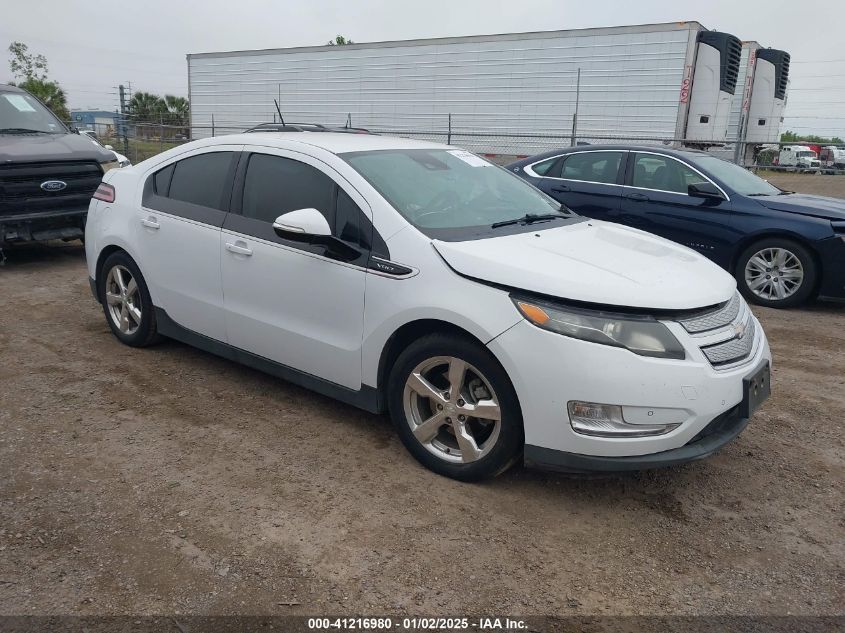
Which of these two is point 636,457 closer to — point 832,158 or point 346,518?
point 346,518

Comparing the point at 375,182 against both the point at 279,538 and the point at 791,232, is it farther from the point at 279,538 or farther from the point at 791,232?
the point at 791,232

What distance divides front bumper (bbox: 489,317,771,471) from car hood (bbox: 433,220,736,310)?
195mm

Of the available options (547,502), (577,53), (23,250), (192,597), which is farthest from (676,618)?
(577,53)

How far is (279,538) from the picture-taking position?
2922mm

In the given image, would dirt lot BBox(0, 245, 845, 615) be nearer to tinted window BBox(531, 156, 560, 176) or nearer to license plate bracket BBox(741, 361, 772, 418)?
license plate bracket BBox(741, 361, 772, 418)

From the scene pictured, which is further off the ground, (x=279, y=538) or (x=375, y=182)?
(x=375, y=182)

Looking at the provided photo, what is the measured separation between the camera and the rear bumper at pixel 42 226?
24.3ft

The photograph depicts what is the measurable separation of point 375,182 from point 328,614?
216 cm

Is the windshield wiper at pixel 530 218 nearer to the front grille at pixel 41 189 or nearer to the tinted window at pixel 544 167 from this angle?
the tinted window at pixel 544 167

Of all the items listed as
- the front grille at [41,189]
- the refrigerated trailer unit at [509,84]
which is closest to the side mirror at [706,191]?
the front grille at [41,189]

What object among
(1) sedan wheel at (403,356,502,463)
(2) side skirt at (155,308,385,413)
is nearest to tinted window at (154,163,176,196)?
(2) side skirt at (155,308,385,413)

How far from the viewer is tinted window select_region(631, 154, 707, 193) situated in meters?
7.46

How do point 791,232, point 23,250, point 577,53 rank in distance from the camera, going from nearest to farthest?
point 791,232 < point 23,250 < point 577,53

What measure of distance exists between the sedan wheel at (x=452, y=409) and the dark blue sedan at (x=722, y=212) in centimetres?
492
